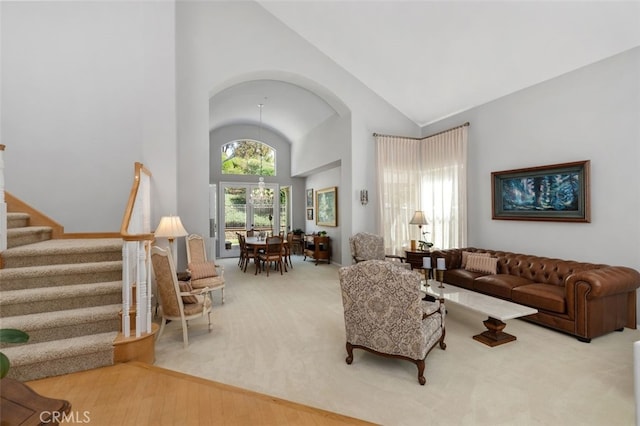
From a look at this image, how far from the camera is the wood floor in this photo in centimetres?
204

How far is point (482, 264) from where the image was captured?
5023 mm

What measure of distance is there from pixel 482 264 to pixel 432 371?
2870 mm

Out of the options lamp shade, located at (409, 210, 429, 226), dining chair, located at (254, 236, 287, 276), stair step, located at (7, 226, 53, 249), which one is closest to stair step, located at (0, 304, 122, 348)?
stair step, located at (7, 226, 53, 249)

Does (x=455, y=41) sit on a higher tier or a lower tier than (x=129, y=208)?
higher

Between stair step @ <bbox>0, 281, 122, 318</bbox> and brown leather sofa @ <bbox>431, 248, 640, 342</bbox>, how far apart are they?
4.86m

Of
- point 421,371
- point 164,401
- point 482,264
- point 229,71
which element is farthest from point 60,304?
point 482,264

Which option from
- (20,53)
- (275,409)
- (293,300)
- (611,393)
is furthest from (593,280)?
(20,53)

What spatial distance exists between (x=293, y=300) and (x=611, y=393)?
12.5 feet

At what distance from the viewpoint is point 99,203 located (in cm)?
514

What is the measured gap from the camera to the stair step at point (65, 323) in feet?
8.70

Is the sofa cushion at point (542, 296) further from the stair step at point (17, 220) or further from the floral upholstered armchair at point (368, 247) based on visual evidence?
the stair step at point (17, 220)

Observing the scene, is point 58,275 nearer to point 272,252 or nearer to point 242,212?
point 272,252

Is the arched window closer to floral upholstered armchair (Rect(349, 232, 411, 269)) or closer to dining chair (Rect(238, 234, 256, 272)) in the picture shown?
dining chair (Rect(238, 234, 256, 272))

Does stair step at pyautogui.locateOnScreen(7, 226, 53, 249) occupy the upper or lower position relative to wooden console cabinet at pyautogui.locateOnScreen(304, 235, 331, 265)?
upper
